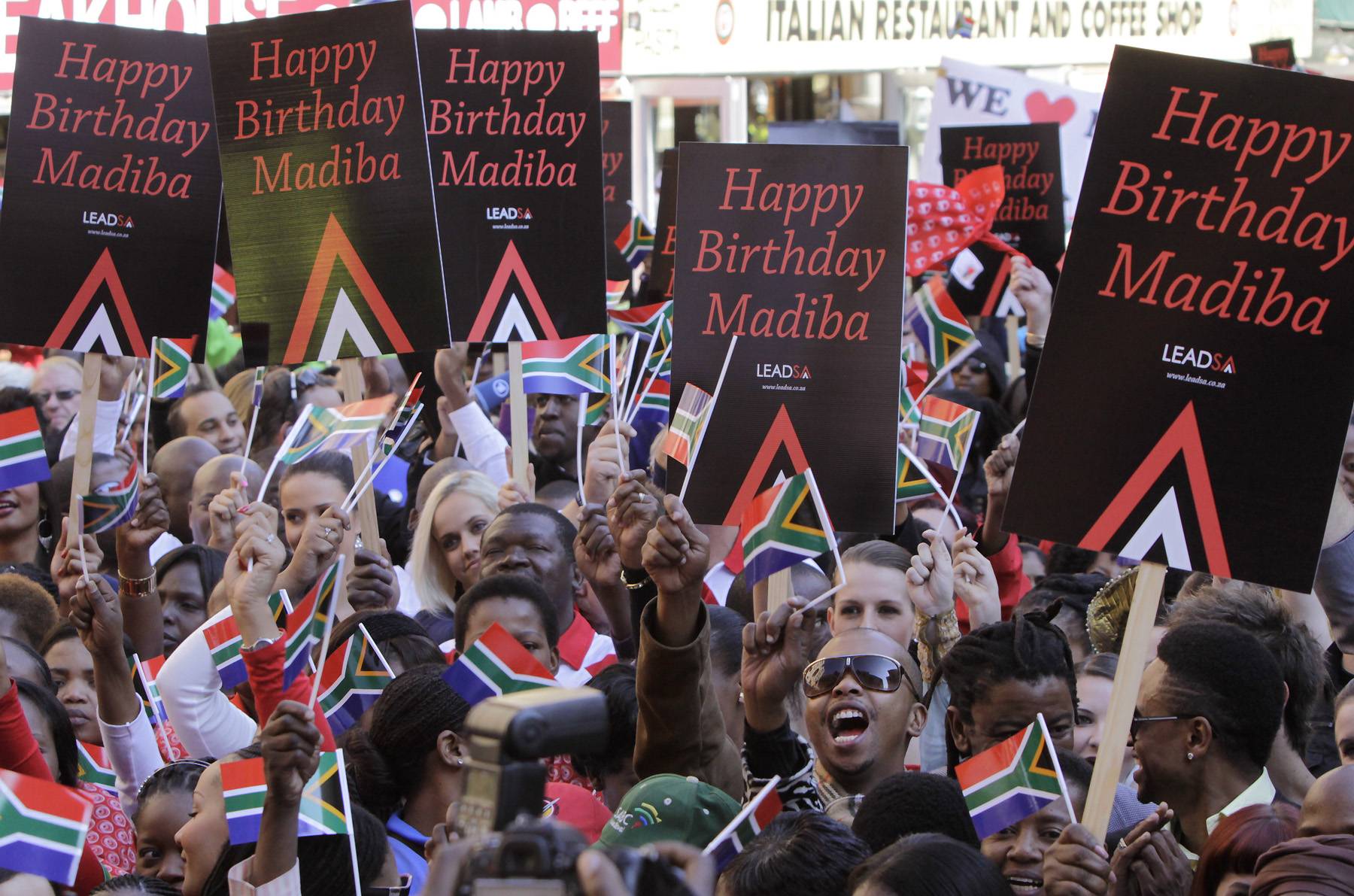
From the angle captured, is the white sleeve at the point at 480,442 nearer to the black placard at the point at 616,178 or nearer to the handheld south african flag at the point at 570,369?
the handheld south african flag at the point at 570,369

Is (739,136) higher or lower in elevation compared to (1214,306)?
lower

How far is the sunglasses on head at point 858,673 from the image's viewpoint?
165 inches

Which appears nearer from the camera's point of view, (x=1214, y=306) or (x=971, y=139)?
(x=1214, y=306)

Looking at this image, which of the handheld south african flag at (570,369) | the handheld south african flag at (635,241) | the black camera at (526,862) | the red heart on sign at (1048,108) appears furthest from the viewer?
the red heart on sign at (1048,108)

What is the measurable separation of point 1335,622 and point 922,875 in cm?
238

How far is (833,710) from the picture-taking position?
13.6 ft

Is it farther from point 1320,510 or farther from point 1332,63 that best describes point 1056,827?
point 1332,63

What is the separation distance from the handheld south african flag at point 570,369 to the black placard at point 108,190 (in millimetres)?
1184

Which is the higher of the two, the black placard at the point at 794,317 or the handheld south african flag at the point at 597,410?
the black placard at the point at 794,317

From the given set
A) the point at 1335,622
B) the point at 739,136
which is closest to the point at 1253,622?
the point at 1335,622

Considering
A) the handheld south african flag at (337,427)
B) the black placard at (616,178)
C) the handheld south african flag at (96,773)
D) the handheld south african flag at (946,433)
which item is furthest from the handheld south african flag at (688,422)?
the black placard at (616,178)

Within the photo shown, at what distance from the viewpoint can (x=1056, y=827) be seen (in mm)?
3512

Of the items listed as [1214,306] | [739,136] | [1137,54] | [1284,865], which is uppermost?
[1137,54]

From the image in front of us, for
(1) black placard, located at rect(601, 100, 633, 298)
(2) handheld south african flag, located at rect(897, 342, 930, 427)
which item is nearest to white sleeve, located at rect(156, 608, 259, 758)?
(2) handheld south african flag, located at rect(897, 342, 930, 427)
